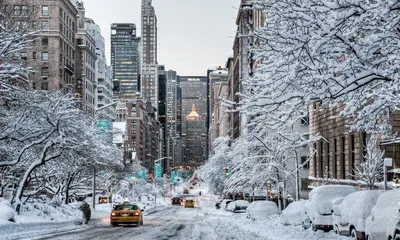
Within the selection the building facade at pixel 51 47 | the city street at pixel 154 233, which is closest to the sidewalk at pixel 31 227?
the city street at pixel 154 233

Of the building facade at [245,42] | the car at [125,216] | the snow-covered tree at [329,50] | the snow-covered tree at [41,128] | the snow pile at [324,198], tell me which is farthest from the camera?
the car at [125,216]

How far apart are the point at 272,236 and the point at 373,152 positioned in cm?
1131

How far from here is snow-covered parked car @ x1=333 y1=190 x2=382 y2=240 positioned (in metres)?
15.5

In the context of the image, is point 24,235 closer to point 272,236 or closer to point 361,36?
point 272,236

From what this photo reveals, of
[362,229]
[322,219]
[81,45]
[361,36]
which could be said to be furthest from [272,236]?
[81,45]

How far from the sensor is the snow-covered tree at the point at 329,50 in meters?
10.2

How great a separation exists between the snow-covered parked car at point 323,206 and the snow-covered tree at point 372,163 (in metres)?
9.61

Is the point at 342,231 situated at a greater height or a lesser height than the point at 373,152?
lesser

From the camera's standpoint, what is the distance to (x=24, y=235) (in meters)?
24.2

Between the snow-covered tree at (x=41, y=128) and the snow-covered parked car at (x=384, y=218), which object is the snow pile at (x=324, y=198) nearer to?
the snow-covered parked car at (x=384, y=218)

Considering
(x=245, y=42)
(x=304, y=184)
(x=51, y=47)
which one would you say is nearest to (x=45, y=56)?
(x=51, y=47)

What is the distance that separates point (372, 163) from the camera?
1251 inches

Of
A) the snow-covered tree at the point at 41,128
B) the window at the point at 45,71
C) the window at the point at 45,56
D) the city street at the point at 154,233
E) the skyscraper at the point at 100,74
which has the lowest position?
the city street at the point at 154,233

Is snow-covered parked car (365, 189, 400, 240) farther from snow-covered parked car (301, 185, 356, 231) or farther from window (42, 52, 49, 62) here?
window (42, 52, 49, 62)
